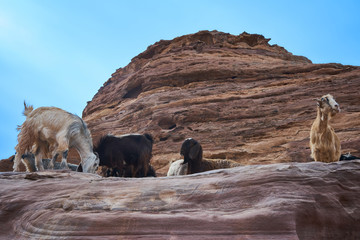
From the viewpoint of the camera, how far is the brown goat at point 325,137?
849cm

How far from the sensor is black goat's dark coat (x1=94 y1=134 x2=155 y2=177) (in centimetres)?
1056

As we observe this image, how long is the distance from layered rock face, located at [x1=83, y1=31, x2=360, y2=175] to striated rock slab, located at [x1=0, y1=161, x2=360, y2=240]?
11.6 meters

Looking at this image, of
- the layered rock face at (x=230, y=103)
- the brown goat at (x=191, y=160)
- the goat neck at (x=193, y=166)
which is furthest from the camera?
the layered rock face at (x=230, y=103)

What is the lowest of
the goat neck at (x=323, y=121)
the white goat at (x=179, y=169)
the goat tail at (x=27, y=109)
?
the white goat at (x=179, y=169)

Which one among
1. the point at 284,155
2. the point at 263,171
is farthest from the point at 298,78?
the point at 263,171

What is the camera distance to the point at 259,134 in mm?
17844

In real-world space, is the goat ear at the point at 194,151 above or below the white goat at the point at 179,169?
above

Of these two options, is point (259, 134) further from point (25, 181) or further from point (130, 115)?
point (25, 181)

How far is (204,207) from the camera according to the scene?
365 cm

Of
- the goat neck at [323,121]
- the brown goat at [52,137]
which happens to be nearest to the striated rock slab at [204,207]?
the goat neck at [323,121]

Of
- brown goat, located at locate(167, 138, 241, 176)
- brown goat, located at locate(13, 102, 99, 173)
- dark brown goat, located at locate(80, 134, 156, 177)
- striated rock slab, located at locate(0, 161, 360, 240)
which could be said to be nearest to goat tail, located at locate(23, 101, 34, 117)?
brown goat, located at locate(13, 102, 99, 173)

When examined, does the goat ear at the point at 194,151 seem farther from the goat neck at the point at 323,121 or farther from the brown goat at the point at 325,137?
the goat neck at the point at 323,121

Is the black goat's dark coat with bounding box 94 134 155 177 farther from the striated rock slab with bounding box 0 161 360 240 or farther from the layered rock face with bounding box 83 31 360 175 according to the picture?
the striated rock slab with bounding box 0 161 360 240

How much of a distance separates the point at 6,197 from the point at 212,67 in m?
21.3
